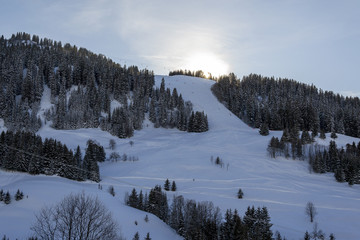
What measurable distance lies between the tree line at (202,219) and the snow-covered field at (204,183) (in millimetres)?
3115

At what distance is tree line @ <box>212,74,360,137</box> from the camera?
120m

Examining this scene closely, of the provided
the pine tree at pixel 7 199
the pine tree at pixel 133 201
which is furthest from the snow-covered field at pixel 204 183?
the pine tree at pixel 133 201

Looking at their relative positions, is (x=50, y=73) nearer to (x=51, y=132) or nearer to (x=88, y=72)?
(x=88, y=72)

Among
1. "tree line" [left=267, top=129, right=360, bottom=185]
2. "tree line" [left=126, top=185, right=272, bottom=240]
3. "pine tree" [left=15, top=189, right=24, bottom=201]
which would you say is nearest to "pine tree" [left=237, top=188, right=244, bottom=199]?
"tree line" [left=126, top=185, right=272, bottom=240]

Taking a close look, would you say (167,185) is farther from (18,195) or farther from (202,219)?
(18,195)

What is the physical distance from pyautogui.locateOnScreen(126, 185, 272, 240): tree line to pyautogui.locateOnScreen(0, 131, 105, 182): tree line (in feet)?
55.5

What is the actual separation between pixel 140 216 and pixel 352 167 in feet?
192

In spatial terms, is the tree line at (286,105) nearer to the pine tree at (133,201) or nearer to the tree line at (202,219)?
the tree line at (202,219)

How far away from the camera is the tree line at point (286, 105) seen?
120 metres

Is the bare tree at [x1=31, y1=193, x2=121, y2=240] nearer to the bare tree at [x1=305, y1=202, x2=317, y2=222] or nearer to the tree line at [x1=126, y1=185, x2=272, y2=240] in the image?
the tree line at [x1=126, y1=185, x2=272, y2=240]

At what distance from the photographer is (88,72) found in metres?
134

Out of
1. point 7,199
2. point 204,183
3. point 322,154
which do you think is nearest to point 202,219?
point 204,183

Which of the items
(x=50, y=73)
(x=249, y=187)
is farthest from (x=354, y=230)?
(x=50, y=73)

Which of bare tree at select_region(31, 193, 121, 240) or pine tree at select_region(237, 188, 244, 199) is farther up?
bare tree at select_region(31, 193, 121, 240)
